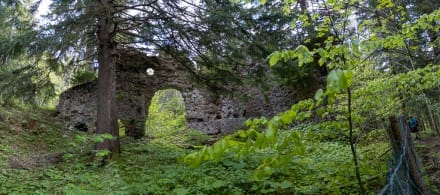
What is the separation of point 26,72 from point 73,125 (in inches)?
164

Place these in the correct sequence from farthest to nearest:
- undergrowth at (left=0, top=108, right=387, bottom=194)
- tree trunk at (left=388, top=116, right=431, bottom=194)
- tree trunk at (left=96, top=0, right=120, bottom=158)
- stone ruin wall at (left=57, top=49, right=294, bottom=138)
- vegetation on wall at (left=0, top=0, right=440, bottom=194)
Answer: stone ruin wall at (left=57, top=49, right=294, bottom=138)
tree trunk at (left=96, top=0, right=120, bottom=158)
vegetation on wall at (left=0, top=0, right=440, bottom=194)
undergrowth at (left=0, top=108, right=387, bottom=194)
tree trunk at (left=388, top=116, right=431, bottom=194)

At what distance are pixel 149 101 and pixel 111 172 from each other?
6992 mm

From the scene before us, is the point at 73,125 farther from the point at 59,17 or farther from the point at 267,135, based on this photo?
the point at 267,135

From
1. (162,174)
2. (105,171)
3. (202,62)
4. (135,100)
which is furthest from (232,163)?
(135,100)

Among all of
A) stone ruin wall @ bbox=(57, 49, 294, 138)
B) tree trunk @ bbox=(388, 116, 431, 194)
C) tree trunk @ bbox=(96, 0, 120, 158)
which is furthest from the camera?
stone ruin wall @ bbox=(57, 49, 294, 138)

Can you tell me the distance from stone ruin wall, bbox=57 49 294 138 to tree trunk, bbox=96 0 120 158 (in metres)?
4.14

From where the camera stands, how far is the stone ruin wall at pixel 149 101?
414 inches

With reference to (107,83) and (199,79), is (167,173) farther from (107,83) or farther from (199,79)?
(199,79)

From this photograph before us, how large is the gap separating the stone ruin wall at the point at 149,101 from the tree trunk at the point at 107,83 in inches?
163

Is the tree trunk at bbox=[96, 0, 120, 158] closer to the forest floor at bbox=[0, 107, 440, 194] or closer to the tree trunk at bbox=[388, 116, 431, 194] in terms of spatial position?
the forest floor at bbox=[0, 107, 440, 194]

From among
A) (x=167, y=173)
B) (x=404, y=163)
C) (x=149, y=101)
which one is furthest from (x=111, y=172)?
(x=149, y=101)

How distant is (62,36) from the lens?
5.44 metres

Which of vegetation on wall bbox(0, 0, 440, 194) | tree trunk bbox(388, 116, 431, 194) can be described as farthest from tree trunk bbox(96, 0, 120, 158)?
tree trunk bbox(388, 116, 431, 194)

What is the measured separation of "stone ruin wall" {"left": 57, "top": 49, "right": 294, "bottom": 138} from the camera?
1052cm
